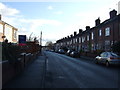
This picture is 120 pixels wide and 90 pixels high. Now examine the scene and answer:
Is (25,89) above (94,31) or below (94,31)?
below

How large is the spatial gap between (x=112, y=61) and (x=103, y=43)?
769 inches

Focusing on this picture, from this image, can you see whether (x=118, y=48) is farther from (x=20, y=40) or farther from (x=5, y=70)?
(x=5, y=70)

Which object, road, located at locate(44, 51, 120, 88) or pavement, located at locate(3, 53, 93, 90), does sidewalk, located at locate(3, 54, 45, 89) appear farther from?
road, located at locate(44, 51, 120, 88)

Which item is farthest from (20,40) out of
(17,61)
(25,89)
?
(25,89)

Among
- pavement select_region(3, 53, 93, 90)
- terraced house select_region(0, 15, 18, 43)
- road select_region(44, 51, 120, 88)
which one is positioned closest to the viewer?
pavement select_region(3, 53, 93, 90)

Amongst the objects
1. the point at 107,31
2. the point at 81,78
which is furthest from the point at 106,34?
the point at 81,78

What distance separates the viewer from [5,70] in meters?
8.05

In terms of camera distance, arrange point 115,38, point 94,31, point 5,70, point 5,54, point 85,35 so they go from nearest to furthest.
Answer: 1. point 5,70
2. point 5,54
3. point 115,38
4. point 94,31
5. point 85,35

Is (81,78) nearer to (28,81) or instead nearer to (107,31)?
(28,81)

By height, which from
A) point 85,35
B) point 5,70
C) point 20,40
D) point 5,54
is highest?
point 85,35

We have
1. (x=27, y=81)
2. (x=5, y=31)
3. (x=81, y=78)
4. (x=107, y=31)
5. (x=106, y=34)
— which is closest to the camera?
(x=27, y=81)

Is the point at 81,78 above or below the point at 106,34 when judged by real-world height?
below

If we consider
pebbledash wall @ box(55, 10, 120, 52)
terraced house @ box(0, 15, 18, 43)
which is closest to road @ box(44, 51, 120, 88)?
pebbledash wall @ box(55, 10, 120, 52)

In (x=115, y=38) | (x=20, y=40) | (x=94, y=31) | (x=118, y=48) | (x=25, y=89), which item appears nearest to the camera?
(x=25, y=89)
